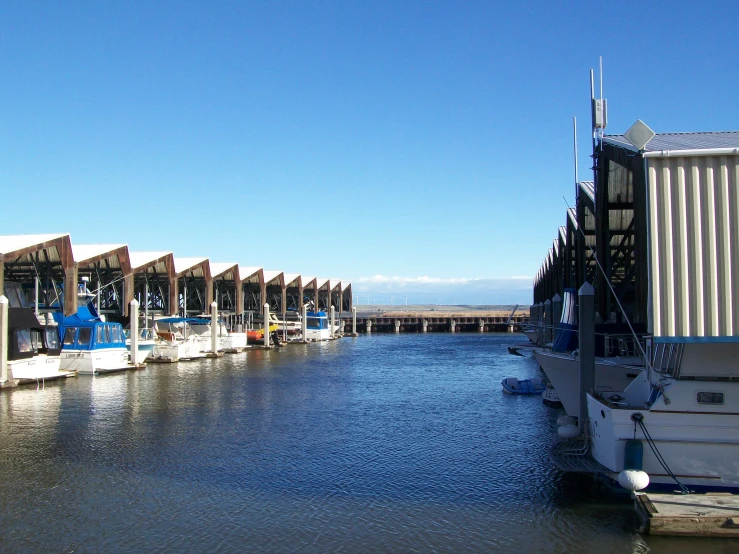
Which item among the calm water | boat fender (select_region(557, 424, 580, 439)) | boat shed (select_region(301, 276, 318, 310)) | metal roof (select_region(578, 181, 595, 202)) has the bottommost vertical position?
the calm water

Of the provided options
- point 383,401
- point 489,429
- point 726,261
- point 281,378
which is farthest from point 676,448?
point 281,378

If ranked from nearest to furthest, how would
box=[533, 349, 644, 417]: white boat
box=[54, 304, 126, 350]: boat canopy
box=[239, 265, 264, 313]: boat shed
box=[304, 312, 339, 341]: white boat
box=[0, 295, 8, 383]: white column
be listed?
box=[533, 349, 644, 417]: white boat → box=[0, 295, 8, 383]: white column → box=[54, 304, 126, 350]: boat canopy → box=[239, 265, 264, 313]: boat shed → box=[304, 312, 339, 341]: white boat

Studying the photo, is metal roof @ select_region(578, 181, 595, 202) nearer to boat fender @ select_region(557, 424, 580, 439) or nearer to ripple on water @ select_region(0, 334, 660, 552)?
ripple on water @ select_region(0, 334, 660, 552)

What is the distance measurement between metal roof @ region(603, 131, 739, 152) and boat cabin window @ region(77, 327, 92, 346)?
2973 centimetres

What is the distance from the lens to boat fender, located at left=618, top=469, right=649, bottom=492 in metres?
11.9

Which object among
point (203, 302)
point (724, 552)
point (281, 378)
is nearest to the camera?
point (724, 552)

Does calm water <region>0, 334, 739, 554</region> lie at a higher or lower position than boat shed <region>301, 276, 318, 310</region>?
lower

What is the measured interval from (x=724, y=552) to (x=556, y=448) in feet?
17.0

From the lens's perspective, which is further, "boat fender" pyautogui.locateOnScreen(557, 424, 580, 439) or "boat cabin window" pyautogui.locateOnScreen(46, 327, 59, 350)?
"boat cabin window" pyautogui.locateOnScreen(46, 327, 59, 350)

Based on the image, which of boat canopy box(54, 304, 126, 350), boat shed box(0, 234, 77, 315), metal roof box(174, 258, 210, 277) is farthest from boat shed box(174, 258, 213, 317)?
boat canopy box(54, 304, 126, 350)

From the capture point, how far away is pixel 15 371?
3108cm

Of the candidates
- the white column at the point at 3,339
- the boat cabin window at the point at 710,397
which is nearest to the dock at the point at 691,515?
the boat cabin window at the point at 710,397

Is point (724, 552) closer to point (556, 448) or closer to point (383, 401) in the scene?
point (556, 448)

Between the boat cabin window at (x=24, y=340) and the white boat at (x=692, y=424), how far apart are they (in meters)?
28.4
